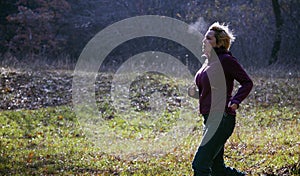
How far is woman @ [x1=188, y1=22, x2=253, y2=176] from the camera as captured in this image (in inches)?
184

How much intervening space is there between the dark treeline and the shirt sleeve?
19057mm

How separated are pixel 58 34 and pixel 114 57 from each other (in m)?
3.72

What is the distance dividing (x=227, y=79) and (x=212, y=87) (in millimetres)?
179

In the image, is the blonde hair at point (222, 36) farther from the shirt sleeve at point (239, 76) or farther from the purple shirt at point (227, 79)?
the shirt sleeve at point (239, 76)

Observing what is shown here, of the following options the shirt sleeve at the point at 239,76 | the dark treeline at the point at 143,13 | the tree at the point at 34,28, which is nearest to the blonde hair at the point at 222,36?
the shirt sleeve at the point at 239,76

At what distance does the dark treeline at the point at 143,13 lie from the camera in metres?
23.5

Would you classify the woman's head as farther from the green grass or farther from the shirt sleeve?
the green grass

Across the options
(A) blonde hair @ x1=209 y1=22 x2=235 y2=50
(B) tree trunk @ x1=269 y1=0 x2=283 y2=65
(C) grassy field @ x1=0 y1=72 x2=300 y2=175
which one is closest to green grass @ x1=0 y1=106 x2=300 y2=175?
(C) grassy field @ x1=0 y1=72 x2=300 y2=175

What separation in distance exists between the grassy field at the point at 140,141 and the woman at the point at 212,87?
1.43 meters

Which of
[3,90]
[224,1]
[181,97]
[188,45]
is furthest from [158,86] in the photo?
[224,1]

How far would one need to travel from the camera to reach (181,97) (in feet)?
50.6

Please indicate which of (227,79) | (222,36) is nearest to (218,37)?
(222,36)

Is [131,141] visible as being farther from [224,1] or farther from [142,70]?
[224,1]

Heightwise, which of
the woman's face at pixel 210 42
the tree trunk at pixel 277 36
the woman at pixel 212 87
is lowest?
the tree trunk at pixel 277 36
